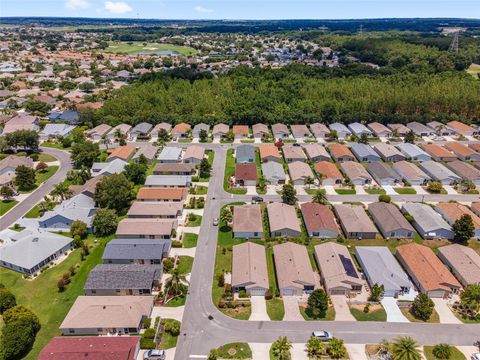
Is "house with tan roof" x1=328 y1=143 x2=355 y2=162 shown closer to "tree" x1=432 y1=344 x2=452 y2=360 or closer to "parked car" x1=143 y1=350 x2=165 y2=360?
"tree" x1=432 y1=344 x2=452 y2=360

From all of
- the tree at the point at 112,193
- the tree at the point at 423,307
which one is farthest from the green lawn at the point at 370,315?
the tree at the point at 112,193

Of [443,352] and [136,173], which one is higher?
[136,173]

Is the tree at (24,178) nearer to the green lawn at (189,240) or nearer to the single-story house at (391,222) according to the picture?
the green lawn at (189,240)

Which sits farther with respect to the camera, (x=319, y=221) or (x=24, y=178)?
(x=24, y=178)

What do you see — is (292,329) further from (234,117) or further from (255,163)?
(234,117)

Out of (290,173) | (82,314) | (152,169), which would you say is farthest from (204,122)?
(82,314)

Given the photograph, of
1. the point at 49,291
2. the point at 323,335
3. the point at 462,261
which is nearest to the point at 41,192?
the point at 49,291

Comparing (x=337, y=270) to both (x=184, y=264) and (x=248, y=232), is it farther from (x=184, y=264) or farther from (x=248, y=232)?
(x=184, y=264)

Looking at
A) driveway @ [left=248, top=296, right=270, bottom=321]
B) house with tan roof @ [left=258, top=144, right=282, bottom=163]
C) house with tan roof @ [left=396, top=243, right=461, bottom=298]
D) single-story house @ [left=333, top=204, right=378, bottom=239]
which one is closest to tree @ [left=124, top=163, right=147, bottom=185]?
house with tan roof @ [left=258, top=144, right=282, bottom=163]
